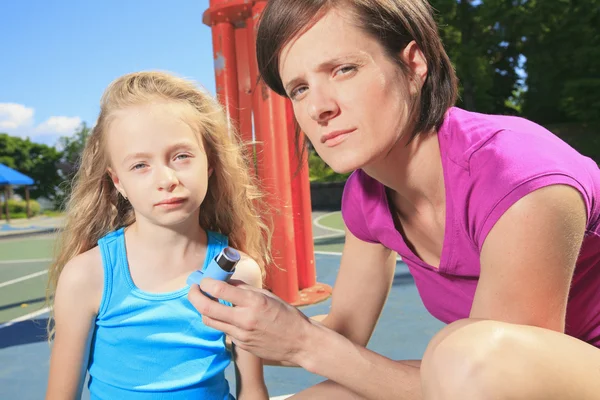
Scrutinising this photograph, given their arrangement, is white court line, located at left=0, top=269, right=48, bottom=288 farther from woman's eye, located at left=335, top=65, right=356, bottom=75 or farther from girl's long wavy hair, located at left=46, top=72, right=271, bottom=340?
woman's eye, located at left=335, top=65, right=356, bottom=75

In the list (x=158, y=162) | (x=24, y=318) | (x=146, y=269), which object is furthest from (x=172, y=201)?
(x=24, y=318)

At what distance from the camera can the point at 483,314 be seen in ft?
3.91

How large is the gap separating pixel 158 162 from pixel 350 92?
699mm

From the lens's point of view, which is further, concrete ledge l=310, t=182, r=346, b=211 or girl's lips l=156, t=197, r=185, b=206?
concrete ledge l=310, t=182, r=346, b=211

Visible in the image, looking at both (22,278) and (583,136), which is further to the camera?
(583,136)

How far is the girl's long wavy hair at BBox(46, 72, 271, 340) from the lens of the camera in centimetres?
189

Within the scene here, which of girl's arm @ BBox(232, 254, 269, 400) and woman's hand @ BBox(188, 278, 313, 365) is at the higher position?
woman's hand @ BBox(188, 278, 313, 365)

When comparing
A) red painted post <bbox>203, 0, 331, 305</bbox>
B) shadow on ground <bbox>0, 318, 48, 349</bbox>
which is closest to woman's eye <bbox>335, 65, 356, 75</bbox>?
red painted post <bbox>203, 0, 331, 305</bbox>

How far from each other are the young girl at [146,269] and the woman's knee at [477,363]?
0.88 m

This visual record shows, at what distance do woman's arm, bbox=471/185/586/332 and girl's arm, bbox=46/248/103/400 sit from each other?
48.7 inches

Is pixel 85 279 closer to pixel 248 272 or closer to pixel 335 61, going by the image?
pixel 248 272

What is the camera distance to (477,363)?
40.8 inches

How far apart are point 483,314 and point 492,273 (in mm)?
99

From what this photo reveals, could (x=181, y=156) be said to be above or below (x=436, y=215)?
above
